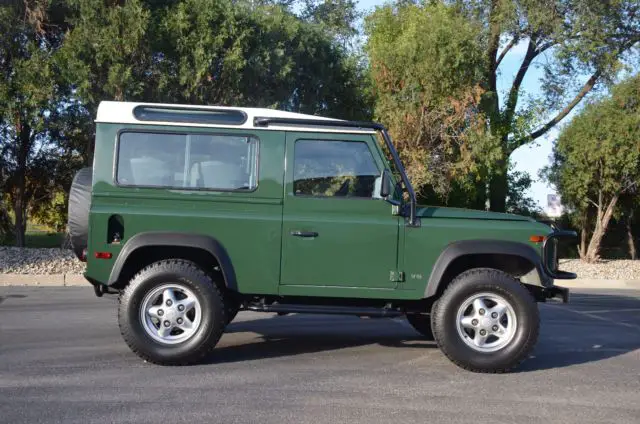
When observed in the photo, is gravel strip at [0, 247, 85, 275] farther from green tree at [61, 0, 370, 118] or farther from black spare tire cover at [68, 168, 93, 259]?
black spare tire cover at [68, 168, 93, 259]

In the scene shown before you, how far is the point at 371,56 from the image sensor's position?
55.7 feet

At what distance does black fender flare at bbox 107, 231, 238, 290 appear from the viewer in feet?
19.8

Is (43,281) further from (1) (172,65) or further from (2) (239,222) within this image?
(2) (239,222)

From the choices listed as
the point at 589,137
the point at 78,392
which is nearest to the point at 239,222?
the point at 78,392

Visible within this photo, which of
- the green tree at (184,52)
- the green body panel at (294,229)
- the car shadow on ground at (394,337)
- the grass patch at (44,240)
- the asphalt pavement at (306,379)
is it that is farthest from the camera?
the grass patch at (44,240)

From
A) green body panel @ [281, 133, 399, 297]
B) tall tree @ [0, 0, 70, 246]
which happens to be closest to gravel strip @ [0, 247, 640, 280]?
tall tree @ [0, 0, 70, 246]

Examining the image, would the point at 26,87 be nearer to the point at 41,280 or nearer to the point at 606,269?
the point at 41,280

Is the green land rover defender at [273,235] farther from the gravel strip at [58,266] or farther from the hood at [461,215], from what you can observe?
the gravel strip at [58,266]

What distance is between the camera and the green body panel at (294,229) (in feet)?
20.1

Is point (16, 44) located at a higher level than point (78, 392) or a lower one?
higher

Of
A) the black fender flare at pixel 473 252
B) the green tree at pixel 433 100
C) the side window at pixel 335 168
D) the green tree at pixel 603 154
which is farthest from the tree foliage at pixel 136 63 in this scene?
the black fender flare at pixel 473 252

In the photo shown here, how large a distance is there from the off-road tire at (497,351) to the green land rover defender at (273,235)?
1 centimetres

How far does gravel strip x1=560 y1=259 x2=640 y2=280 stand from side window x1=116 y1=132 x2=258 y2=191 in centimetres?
1255

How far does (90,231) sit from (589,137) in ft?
53.5
